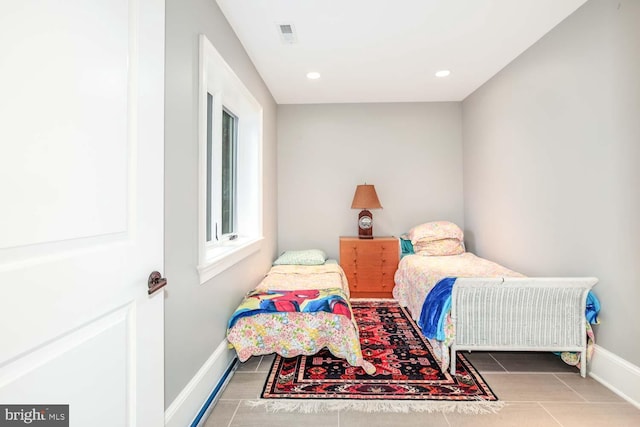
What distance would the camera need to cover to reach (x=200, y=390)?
1776 millimetres

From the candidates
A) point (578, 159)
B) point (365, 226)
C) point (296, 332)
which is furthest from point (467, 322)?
point (365, 226)

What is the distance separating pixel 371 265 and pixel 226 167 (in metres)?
2.09

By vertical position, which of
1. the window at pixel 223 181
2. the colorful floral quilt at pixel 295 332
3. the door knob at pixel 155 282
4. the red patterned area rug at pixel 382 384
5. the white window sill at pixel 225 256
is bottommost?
the red patterned area rug at pixel 382 384

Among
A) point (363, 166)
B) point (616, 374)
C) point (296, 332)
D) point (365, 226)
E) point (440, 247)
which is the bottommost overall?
point (616, 374)

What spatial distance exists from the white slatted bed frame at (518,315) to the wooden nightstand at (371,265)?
1.73 m

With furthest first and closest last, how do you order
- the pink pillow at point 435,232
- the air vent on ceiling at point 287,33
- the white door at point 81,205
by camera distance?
the pink pillow at point 435,232 → the air vent on ceiling at point 287,33 → the white door at point 81,205

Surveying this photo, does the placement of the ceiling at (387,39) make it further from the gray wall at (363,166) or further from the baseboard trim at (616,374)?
the baseboard trim at (616,374)

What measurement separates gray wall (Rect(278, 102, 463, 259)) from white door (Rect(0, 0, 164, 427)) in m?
3.27

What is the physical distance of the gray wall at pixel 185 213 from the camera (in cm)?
150

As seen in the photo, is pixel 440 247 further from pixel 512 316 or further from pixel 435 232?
pixel 512 316

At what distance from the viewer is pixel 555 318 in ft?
6.95

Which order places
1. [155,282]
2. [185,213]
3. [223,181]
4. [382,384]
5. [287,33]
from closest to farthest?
[155,282], [185,213], [382,384], [287,33], [223,181]

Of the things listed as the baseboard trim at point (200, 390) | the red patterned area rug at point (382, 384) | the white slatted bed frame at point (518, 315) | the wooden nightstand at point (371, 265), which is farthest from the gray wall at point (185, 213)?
the wooden nightstand at point (371, 265)

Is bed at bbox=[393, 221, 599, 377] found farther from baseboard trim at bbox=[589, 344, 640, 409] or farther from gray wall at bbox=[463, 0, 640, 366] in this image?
gray wall at bbox=[463, 0, 640, 366]
